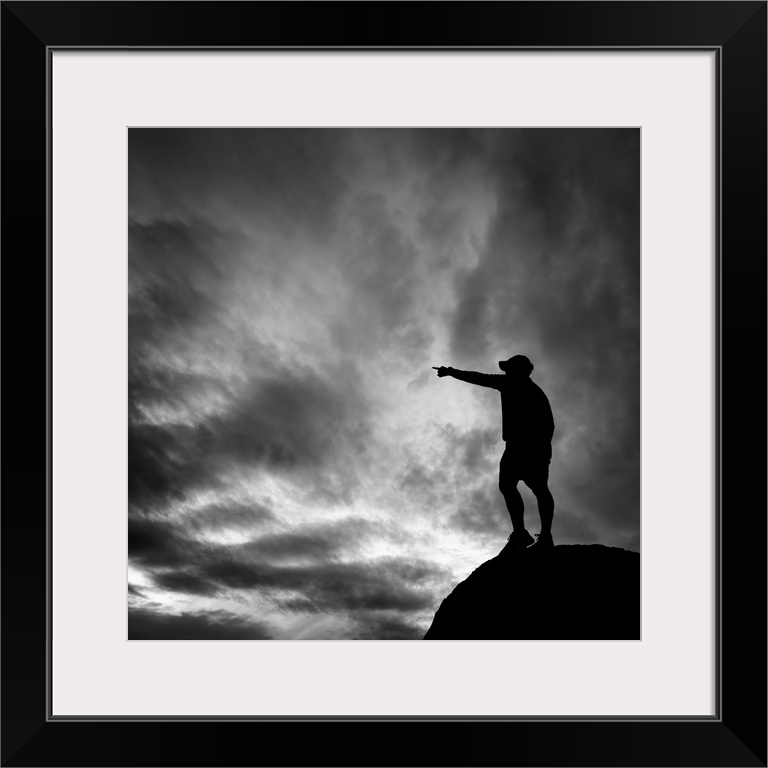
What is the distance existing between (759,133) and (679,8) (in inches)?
39.1

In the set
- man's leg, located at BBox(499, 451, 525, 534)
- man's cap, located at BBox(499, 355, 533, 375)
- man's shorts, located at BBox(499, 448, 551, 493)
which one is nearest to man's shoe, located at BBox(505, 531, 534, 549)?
man's leg, located at BBox(499, 451, 525, 534)

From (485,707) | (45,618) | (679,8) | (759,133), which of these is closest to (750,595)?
(485,707)

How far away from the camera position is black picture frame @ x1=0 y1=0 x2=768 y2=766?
374 cm

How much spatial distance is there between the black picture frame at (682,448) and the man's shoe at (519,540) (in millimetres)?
1552

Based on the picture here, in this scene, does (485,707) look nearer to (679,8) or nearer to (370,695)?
(370,695)

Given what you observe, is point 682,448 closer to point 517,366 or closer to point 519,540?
point 517,366

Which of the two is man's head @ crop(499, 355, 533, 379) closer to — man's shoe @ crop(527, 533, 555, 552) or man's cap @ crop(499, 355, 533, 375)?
man's cap @ crop(499, 355, 533, 375)

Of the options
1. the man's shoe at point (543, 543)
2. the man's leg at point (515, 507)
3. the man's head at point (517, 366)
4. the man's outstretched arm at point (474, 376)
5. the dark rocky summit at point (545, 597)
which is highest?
the man's head at point (517, 366)

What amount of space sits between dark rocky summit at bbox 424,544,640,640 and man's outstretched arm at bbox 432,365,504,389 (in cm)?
160

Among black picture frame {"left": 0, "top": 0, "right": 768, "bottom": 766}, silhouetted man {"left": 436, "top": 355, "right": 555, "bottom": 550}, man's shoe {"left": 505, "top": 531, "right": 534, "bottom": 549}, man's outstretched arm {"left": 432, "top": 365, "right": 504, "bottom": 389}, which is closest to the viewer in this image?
black picture frame {"left": 0, "top": 0, "right": 768, "bottom": 766}

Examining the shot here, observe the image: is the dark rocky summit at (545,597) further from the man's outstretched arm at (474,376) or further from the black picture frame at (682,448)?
the man's outstretched arm at (474,376)

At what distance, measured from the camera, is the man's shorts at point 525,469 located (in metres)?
5.32

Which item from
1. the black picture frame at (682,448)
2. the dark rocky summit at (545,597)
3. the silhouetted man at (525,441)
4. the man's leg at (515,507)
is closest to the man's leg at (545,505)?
the silhouetted man at (525,441)

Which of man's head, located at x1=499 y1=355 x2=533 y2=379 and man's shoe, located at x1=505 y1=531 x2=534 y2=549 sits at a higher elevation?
man's head, located at x1=499 y1=355 x2=533 y2=379
